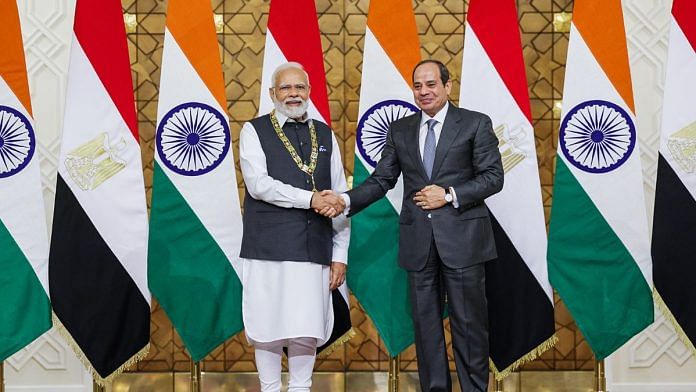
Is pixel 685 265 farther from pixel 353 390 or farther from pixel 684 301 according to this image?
pixel 353 390

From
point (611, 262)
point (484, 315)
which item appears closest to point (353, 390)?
point (484, 315)

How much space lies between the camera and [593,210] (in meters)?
3.75

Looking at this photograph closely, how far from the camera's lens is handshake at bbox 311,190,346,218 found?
337 cm

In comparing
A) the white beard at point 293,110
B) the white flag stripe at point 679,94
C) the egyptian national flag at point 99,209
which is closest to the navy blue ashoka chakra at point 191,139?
the egyptian national flag at point 99,209

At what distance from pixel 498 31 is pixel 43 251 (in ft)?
7.49

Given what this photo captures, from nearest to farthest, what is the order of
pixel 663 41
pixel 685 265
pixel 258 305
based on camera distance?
pixel 258 305, pixel 685 265, pixel 663 41

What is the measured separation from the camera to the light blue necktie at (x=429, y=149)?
349 cm

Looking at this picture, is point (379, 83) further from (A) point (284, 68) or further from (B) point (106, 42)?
(B) point (106, 42)

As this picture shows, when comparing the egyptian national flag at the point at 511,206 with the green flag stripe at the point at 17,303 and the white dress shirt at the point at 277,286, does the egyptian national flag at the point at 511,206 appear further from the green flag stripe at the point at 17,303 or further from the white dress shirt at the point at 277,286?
the green flag stripe at the point at 17,303

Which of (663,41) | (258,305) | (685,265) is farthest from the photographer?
(663,41)

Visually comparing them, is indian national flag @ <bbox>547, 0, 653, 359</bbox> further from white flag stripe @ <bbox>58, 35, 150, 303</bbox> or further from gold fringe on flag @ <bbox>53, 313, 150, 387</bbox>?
gold fringe on flag @ <bbox>53, 313, 150, 387</bbox>

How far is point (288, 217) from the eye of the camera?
340 cm

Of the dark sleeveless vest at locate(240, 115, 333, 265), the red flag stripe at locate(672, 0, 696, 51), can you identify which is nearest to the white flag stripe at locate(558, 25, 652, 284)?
the red flag stripe at locate(672, 0, 696, 51)

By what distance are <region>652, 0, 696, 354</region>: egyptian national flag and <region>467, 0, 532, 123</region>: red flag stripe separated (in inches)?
25.2
